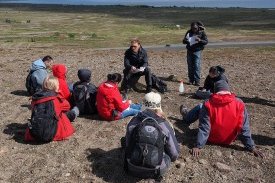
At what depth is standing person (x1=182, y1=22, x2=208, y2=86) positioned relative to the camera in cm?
1642

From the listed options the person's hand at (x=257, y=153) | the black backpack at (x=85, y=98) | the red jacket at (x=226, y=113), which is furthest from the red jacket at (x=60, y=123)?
the person's hand at (x=257, y=153)

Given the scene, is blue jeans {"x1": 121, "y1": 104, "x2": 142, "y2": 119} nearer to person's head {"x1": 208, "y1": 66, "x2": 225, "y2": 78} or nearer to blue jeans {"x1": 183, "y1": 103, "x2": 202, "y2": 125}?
blue jeans {"x1": 183, "y1": 103, "x2": 202, "y2": 125}

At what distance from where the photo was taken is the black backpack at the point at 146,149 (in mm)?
8086

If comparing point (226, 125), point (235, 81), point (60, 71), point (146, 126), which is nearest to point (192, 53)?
point (235, 81)

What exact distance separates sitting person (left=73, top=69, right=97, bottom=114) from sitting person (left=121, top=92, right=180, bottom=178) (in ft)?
13.1

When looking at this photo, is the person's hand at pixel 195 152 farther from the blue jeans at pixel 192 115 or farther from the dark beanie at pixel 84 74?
the dark beanie at pixel 84 74

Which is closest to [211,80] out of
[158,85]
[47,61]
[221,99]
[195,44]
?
[158,85]

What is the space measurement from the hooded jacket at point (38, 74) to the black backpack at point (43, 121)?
4167mm

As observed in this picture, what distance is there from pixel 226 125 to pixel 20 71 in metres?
12.9

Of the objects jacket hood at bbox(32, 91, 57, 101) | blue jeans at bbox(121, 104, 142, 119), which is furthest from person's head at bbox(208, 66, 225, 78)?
jacket hood at bbox(32, 91, 57, 101)

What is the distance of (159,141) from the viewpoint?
321 inches

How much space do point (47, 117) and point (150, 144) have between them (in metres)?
3.09

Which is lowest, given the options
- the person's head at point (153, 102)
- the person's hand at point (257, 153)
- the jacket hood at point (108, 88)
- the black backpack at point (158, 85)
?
the person's hand at point (257, 153)

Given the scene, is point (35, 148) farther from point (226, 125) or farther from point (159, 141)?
point (226, 125)
